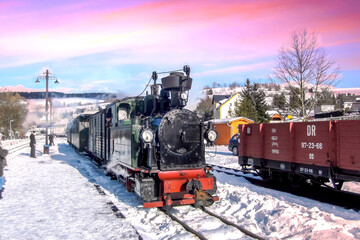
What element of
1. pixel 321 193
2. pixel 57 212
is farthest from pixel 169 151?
pixel 321 193

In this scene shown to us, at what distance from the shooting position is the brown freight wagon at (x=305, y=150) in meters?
8.48

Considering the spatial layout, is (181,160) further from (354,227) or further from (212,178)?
(354,227)

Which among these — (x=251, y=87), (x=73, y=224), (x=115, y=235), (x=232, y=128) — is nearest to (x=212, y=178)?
(x=115, y=235)

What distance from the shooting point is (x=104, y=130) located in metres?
12.3

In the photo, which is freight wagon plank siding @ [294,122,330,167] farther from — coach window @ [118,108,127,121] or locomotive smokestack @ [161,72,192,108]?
coach window @ [118,108,127,121]

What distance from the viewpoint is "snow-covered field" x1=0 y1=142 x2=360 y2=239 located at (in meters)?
6.05

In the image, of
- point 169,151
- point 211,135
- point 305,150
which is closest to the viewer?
point 169,151

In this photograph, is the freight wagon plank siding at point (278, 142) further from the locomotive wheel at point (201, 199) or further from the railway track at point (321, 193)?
the locomotive wheel at point (201, 199)

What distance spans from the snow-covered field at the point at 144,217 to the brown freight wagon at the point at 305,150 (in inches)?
43.6

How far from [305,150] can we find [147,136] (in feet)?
17.9

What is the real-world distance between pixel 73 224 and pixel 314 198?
6833 mm

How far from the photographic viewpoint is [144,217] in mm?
7316

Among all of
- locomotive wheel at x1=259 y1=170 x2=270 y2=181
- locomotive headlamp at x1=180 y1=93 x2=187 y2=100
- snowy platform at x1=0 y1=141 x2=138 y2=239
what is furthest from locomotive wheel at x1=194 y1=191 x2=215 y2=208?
locomotive wheel at x1=259 y1=170 x2=270 y2=181

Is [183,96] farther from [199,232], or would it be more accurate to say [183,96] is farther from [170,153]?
[199,232]
